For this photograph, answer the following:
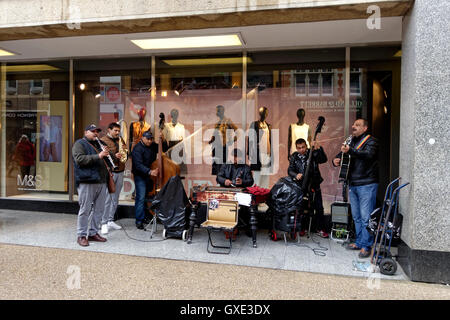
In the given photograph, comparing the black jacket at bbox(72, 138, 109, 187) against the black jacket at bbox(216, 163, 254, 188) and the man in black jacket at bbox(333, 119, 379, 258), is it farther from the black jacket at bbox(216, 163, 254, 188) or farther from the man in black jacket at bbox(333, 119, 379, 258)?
the man in black jacket at bbox(333, 119, 379, 258)

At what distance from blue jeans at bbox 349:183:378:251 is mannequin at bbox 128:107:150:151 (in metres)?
4.65

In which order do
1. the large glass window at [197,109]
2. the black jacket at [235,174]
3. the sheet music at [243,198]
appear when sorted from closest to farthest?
the sheet music at [243,198]
the black jacket at [235,174]
the large glass window at [197,109]

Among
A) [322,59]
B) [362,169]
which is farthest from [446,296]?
[322,59]

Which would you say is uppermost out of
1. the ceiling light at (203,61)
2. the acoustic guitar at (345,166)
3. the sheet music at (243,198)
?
the ceiling light at (203,61)

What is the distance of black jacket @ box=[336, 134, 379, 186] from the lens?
4.61 metres

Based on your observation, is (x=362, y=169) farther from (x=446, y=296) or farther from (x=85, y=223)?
(x=85, y=223)

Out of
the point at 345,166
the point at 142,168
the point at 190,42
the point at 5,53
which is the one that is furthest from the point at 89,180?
the point at 5,53

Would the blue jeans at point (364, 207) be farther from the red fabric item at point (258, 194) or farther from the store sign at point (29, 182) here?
the store sign at point (29, 182)

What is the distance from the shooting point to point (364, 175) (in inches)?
184

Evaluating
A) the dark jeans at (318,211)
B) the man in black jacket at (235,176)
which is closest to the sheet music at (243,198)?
the man in black jacket at (235,176)

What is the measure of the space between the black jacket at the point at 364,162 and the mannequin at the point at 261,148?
8.12 feet

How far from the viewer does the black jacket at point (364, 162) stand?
15.1 feet

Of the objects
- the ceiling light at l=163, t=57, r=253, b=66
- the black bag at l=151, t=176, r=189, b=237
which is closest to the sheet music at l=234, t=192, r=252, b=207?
the black bag at l=151, t=176, r=189, b=237

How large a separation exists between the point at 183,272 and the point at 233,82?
436 centimetres
